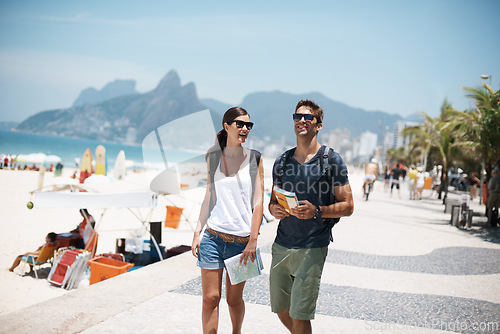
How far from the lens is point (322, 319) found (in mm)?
4074

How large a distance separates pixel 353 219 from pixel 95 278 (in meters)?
7.90

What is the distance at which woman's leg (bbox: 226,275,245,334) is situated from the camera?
2.98 m

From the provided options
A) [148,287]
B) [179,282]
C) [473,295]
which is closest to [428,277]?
[473,295]

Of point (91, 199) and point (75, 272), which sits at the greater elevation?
point (91, 199)

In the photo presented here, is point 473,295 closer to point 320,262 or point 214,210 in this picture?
point 320,262

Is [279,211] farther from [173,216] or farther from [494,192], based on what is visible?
[494,192]

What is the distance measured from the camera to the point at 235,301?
301cm

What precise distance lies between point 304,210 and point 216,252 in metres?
0.71

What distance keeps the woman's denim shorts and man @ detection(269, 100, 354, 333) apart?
0.30 meters

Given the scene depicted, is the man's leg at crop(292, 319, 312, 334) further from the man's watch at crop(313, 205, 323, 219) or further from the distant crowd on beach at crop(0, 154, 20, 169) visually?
the distant crowd on beach at crop(0, 154, 20, 169)

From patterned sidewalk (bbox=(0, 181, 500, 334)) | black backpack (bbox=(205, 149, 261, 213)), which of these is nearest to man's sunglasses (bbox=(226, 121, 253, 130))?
black backpack (bbox=(205, 149, 261, 213))

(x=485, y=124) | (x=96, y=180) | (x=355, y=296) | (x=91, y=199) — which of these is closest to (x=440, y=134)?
(x=485, y=124)

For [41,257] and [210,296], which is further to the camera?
[41,257]

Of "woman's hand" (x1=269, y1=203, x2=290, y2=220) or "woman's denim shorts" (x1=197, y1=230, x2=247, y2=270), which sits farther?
"woman's denim shorts" (x1=197, y1=230, x2=247, y2=270)
